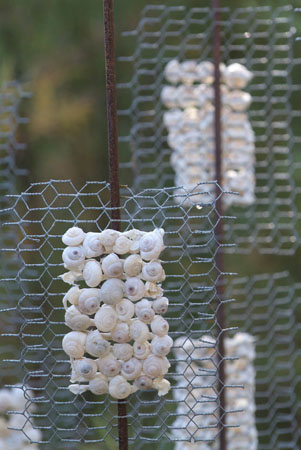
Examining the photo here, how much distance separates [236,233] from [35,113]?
1.67 ft

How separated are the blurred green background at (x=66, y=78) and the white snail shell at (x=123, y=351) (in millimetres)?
1128

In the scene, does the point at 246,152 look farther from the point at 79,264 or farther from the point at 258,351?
the point at 258,351

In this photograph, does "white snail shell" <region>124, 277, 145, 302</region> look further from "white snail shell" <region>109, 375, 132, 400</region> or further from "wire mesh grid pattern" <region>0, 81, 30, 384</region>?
"wire mesh grid pattern" <region>0, 81, 30, 384</region>

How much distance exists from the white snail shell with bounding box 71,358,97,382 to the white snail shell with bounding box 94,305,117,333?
0.09ft

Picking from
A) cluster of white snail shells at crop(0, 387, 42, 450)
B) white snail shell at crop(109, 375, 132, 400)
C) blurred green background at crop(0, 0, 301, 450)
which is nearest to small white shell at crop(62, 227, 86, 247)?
white snail shell at crop(109, 375, 132, 400)

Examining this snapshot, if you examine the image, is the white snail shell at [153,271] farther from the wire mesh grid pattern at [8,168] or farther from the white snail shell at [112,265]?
the wire mesh grid pattern at [8,168]

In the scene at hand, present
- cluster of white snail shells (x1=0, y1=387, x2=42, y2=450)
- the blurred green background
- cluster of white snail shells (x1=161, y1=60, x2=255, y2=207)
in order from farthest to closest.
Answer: the blurred green background
cluster of white snail shells (x1=161, y1=60, x2=255, y2=207)
cluster of white snail shells (x1=0, y1=387, x2=42, y2=450)

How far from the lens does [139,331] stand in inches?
21.3

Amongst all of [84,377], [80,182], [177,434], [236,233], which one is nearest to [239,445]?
[177,434]

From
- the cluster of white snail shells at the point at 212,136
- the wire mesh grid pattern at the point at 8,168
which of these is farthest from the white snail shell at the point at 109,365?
the wire mesh grid pattern at the point at 8,168

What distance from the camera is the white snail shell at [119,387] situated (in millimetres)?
546

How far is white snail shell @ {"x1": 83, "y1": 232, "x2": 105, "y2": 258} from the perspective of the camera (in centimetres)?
53

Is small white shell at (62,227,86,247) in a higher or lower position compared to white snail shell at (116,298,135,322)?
higher

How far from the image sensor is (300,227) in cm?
165
